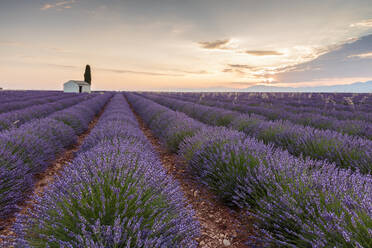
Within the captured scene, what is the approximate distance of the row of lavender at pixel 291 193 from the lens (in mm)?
1456

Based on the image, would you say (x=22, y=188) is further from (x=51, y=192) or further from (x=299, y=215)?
(x=299, y=215)

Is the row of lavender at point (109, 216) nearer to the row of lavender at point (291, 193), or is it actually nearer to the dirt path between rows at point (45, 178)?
the row of lavender at point (291, 193)

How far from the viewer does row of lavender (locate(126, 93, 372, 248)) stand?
4.78 feet

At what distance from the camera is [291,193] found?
202cm

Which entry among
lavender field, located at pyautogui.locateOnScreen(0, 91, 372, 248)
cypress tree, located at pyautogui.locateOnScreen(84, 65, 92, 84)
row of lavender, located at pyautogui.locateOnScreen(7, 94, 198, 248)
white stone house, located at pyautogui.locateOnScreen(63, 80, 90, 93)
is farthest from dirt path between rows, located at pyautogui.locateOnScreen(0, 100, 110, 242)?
cypress tree, located at pyautogui.locateOnScreen(84, 65, 92, 84)

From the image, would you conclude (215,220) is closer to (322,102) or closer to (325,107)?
(325,107)

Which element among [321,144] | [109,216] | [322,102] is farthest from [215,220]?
[322,102]

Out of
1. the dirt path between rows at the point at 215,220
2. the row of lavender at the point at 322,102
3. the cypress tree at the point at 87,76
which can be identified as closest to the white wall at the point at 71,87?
the cypress tree at the point at 87,76

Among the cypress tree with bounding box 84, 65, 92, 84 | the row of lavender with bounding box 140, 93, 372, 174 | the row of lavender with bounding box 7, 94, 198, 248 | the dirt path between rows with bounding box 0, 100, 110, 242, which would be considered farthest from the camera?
the cypress tree with bounding box 84, 65, 92, 84

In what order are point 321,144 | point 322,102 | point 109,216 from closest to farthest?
point 109,216 → point 321,144 → point 322,102

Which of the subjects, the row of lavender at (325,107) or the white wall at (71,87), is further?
the white wall at (71,87)

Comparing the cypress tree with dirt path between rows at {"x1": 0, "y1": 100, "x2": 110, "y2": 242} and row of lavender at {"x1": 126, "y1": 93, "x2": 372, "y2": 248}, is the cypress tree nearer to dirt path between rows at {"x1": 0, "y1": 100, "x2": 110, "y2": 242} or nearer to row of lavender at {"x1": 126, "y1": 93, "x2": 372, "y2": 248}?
dirt path between rows at {"x1": 0, "y1": 100, "x2": 110, "y2": 242}

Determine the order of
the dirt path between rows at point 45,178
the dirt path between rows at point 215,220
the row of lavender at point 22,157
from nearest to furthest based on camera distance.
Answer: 1. the dirt path between rows at point 215,220
2. the dirt path between rows at point 45,178
3. the row of lavender at point 22,157

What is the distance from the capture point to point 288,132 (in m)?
4.80
